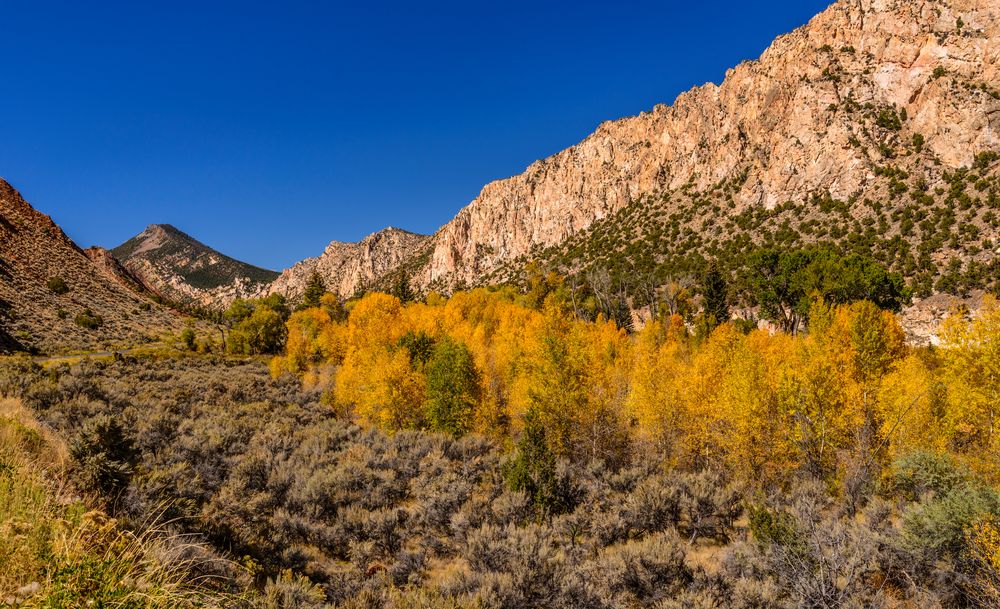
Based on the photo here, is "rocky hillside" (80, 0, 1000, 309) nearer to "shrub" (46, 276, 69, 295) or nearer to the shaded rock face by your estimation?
the shaded rock face

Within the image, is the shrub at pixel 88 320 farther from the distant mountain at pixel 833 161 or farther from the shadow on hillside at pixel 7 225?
the distant mountain at pixel 833 161

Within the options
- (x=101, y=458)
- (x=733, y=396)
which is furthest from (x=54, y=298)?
(x=733, y=396)

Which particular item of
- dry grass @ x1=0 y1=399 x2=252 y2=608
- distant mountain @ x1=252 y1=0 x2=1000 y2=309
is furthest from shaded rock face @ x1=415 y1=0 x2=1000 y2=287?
dry grass @ x1=0 y1=399 x2=252 y2=608

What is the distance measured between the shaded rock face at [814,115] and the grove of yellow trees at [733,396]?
50929 mm

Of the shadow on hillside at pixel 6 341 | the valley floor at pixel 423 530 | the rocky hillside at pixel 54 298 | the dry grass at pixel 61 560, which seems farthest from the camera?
the rocky hillside at pixel 54 298

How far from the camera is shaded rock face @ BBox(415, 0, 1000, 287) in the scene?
2347 inches

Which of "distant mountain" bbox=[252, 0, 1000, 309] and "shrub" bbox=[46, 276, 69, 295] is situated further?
"shrub" bbox=[46, 276, 69, 295]

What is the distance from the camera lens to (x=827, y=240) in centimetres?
5978

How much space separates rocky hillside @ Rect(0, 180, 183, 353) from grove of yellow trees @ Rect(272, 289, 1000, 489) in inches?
1825

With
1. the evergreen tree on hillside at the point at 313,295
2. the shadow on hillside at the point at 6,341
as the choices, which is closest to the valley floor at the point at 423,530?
the shadow on hillside at the point at 6,341

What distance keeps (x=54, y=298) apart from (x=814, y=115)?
130 metres

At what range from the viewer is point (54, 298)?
63094 mm

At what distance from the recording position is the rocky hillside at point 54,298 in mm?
51312

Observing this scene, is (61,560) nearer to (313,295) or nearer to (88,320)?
(313,295)
